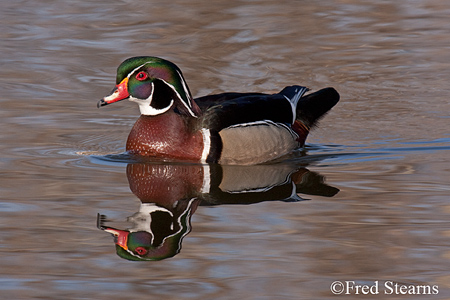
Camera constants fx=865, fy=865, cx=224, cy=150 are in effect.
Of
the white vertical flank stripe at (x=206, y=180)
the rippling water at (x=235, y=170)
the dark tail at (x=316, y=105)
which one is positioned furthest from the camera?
the dark tail at (x=316, y=105)

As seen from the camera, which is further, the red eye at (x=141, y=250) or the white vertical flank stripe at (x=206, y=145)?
the white vertical flank stripe at (x=206, y=145)

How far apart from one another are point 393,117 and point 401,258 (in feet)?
14.7

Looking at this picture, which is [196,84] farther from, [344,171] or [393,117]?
[344,171]

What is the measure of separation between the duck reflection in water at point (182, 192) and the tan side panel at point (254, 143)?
5.5 inches

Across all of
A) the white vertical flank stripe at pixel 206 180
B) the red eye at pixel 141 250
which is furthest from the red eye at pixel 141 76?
the red eye at pixel 141 250

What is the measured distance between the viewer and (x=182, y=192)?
6.62 m

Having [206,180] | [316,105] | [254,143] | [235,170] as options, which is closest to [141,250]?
[206,180]

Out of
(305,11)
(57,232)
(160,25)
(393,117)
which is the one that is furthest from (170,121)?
(305,11)

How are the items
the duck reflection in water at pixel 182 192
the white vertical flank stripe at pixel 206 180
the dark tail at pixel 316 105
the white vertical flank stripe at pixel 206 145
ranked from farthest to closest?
the dark tail at pixel 316 105 < the white vertical flank stripe at pixel 206 145 < the white vertical flank stripe at pixel 206 180 < the duck reflection in water at pixel 182 192

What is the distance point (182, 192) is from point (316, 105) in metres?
2.75

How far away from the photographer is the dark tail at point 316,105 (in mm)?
8828

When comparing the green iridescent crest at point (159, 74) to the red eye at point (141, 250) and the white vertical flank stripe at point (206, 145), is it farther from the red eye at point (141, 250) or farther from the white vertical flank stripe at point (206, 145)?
the red eye at point (141, 250)

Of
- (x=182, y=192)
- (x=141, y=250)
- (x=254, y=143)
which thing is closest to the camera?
(x=141, y=250)

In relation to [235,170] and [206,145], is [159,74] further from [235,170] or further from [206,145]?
[235,170]
